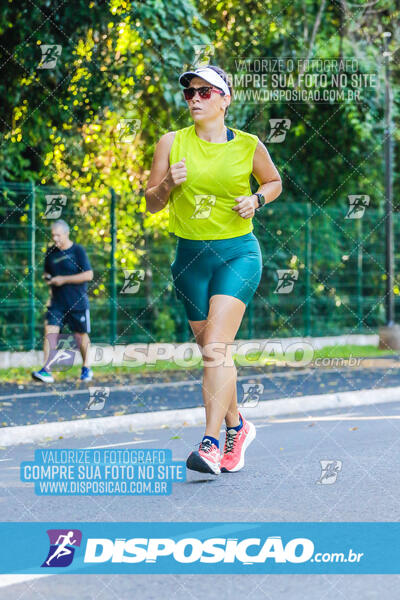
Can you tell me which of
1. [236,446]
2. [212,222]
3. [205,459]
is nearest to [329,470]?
[236,446]

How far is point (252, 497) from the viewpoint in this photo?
A: 20.6ft

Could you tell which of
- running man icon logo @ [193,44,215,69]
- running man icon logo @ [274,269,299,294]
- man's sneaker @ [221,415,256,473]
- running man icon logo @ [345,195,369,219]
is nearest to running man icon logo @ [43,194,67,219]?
running man icon logo @ [193,44,215,69]

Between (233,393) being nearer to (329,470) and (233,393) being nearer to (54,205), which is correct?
(329,470)

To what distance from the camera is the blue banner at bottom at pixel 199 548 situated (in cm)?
484

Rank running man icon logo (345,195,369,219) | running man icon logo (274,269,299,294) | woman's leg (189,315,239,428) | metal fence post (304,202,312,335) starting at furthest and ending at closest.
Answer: running man icon logo (345,195,369,219) < metal fence post (304,202,312,335) < running man icon logo (274,269,299,294) < woman's leg (189,315,239,428)

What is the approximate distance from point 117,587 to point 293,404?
684cm

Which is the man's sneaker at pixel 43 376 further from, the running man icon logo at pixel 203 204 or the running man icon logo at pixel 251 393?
the running man icon logo at pixel 203 204

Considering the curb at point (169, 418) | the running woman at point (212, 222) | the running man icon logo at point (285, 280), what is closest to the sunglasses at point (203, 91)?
the running woman at point (212, 222)

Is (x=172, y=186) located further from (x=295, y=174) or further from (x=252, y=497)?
(x=295, y=174)

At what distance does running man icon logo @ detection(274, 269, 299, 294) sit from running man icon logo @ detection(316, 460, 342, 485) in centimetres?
1153

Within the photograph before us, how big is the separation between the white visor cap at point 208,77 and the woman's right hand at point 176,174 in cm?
48

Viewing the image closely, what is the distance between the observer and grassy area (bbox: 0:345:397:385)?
1387 centimetres

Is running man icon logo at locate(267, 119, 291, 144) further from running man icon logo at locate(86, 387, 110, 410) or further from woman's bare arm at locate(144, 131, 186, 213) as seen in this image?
woman's bare arm at locate(144, 131, 186, 213)

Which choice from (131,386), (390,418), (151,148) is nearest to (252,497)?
(390,418)
